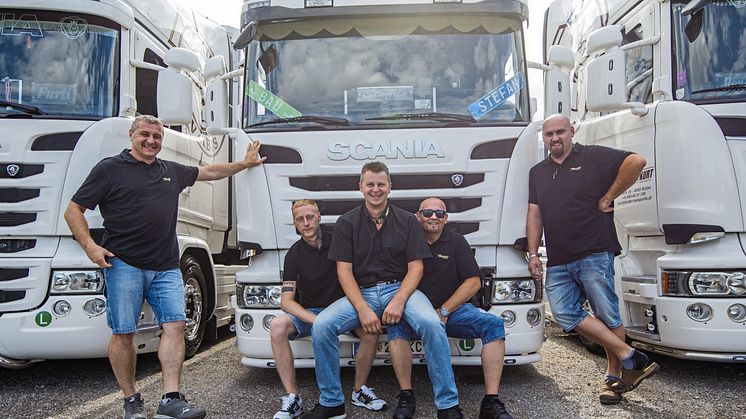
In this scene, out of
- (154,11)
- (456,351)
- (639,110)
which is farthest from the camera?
(154,11)

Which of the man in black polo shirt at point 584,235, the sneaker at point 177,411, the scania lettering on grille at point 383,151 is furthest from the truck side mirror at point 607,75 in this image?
the sneaker at point 177,411

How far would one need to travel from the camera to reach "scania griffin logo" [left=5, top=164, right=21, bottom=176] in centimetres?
473

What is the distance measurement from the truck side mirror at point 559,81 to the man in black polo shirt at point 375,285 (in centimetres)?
149

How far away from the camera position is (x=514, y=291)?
15.0 ft

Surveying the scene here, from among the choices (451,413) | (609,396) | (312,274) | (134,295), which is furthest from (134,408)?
(609,396)

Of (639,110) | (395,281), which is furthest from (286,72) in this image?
(639,110)

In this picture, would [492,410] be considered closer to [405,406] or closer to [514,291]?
[405,406]

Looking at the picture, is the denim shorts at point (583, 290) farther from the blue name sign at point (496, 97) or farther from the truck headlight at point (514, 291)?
the blue name sign at point (496, 97)

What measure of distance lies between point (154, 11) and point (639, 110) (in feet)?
13.5

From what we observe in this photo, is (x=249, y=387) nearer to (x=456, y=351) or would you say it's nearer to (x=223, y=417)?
(x=223, y=417)

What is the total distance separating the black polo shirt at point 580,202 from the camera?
442 centimetres

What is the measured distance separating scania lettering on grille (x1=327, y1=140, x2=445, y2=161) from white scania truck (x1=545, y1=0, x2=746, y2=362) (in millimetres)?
1069

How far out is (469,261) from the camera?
4355 mm

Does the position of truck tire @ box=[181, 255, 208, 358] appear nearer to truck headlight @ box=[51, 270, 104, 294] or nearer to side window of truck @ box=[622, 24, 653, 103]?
truck headlight @ box=[51, 270, 104, 294]
